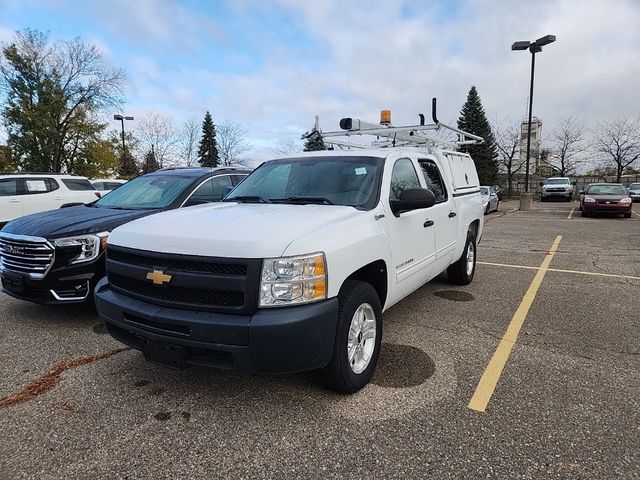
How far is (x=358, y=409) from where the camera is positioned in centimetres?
296

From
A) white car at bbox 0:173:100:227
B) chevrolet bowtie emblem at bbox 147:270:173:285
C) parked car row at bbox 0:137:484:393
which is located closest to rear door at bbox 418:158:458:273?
parked car row at bbox 0:137:484:393

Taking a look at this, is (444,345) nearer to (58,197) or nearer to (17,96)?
(58,197)

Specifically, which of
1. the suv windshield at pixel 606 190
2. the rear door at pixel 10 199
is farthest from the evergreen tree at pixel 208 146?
the suv windshield at pixel 606 190

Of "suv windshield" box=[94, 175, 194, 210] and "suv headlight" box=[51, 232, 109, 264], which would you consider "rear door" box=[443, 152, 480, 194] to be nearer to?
"suv windshield" box=[94, 175, 194, 210]

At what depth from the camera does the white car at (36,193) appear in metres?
11.9

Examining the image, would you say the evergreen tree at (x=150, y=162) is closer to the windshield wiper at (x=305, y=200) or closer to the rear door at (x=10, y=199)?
the rear door at (x=10, y=199)

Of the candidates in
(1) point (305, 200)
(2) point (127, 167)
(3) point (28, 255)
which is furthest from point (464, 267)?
(2) point (127, 167)

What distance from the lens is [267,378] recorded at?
11.2 feet

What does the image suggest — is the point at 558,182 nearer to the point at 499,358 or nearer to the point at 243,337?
the point at 499,358

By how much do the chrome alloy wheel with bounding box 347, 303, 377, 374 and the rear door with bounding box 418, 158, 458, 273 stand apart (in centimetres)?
162

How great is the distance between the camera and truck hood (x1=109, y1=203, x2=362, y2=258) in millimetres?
2646

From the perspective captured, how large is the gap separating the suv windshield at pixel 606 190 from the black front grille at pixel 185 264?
767 inches

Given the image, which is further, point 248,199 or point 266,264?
point 248,199

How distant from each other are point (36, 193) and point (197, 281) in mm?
12289
